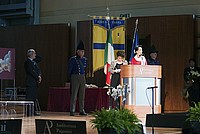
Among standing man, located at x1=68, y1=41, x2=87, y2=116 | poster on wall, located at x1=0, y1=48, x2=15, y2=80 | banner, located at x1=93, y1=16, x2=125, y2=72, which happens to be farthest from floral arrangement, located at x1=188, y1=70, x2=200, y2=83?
poster on wall, located at x1=0, y1=48, x2=15, y2=80

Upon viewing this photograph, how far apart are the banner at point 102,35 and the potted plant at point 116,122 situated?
28.6 feet

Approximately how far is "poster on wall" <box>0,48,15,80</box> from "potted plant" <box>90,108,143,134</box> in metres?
9.24

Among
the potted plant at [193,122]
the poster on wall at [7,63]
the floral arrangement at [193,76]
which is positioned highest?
the poster on wall at [7,63]

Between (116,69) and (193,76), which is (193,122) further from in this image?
(193,76)

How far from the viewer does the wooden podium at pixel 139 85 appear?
9.19 m

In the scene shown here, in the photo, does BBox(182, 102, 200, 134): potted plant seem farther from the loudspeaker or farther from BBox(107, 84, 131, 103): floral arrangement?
BBox(107, 84, 131, 103): floral arrangement

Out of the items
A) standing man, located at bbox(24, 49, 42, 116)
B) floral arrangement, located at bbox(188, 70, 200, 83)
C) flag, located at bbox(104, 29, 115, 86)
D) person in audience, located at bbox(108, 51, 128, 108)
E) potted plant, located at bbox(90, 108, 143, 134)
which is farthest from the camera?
flag, located at bbox(104, 29, 115, 86)

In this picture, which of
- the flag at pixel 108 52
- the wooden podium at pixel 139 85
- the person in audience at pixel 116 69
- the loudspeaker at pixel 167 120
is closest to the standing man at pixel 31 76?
the person in audience at pixel 116 69

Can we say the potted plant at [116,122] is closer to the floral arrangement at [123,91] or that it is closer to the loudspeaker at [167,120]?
the loudspeaker at [167,120]

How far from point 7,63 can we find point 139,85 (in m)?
5.45

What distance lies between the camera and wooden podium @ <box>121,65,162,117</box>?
919 cm

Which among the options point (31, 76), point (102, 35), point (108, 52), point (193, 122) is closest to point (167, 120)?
point (193, 122)

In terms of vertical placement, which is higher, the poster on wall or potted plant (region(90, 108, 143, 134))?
the poster on wall

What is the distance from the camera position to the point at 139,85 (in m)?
9.30
